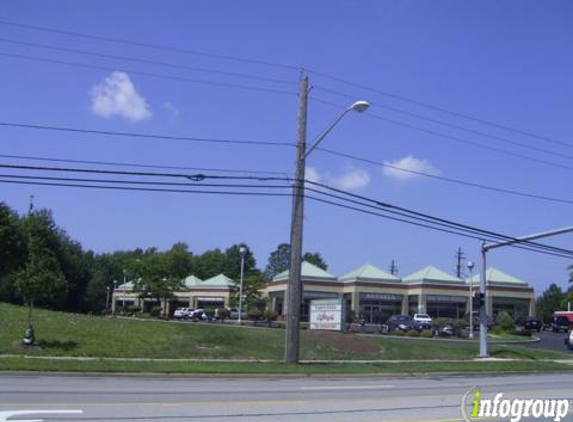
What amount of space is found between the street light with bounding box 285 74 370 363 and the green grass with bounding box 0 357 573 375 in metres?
0.99

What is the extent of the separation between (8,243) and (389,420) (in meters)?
47.4

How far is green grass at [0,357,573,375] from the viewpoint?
2064 centimetres

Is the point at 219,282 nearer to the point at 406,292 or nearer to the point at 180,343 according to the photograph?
the point at 406,292

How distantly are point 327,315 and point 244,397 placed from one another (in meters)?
18.4

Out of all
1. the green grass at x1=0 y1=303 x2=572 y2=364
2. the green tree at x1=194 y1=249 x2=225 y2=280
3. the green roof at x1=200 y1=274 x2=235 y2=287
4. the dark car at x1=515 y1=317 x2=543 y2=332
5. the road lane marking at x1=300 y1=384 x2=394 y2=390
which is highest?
the green tree at x1=194 y1=249 x2=225 y2=280

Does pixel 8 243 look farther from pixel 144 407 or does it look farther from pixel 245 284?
pixel 144 407

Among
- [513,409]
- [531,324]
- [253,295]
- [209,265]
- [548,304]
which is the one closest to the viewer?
[513,409]

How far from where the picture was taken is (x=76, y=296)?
80.4m

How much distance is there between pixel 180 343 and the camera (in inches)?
1104

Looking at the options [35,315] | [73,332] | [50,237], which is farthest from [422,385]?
[50,237]

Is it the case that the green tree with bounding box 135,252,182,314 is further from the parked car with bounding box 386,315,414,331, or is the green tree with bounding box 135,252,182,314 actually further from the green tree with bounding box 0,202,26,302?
the parked car with bounding box 386,315,414,331

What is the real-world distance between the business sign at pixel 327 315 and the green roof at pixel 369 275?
1943 inches

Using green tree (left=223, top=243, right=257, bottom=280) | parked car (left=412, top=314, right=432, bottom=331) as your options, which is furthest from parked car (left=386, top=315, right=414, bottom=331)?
green tree (left=223, top=243, right=257, bottom=280)

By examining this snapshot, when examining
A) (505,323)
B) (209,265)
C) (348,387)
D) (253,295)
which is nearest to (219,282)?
(253,295)
